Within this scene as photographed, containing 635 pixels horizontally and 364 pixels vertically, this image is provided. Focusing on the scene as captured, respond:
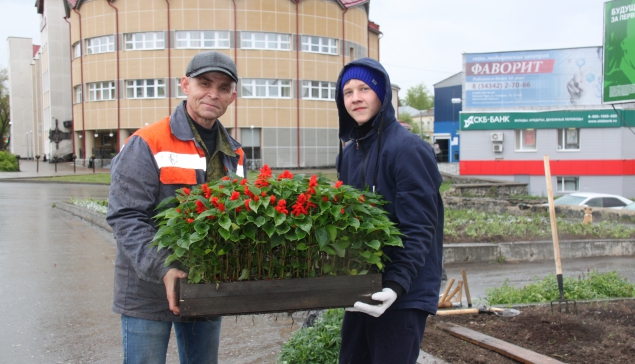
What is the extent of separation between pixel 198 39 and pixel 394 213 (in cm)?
4200

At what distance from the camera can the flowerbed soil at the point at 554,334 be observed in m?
4.58

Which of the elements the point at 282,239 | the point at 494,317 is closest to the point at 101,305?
the point at 494,317

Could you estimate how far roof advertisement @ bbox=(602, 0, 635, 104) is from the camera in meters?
25.8

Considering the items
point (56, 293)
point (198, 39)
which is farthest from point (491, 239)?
point (198, 39)

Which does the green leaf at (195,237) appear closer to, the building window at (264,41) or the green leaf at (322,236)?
the green leaf at (322,236)

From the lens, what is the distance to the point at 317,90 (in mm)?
45375

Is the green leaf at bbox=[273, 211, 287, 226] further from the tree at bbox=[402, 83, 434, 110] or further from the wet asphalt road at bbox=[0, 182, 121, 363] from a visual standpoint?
the tree at bbox=[402, 83, 434, 110]

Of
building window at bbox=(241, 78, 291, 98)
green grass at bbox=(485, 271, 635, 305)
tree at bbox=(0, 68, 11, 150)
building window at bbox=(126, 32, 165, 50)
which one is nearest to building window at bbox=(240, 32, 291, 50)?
building window at bbox=(241, 78, 291, 98)

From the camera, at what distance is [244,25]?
140ft

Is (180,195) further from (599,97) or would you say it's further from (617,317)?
(599,97)

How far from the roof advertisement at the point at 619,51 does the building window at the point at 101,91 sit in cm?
3353

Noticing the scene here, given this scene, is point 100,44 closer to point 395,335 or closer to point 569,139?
point 569,139

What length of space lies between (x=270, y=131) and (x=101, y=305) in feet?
123

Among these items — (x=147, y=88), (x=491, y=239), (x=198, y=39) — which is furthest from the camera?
(x=147, y=88)
